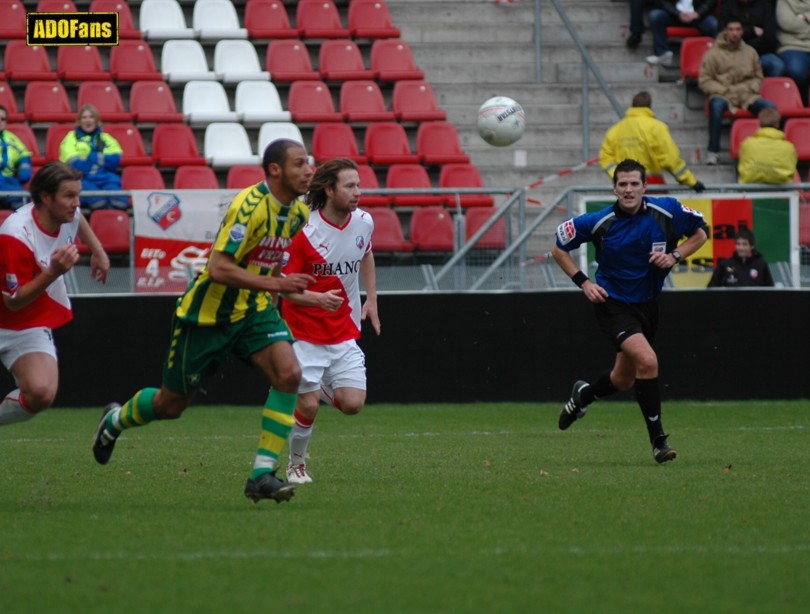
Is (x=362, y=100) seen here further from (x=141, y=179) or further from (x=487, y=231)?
(x=487, y=231)

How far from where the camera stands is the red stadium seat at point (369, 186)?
1554cm

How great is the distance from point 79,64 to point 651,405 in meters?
11.9

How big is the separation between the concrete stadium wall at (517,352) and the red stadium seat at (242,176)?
2.80 meters

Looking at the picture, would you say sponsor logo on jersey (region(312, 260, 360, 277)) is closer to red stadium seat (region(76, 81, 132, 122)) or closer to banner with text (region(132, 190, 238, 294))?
banner with text (region(132, 190, 238, 294))

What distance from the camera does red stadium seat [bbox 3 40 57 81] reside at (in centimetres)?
1897

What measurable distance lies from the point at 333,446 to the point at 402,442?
594 mm

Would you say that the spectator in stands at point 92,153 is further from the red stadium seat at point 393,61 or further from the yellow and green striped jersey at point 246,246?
the yellow and green striped jersey at point 246,246

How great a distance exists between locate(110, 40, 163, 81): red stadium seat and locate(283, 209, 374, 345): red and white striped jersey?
34.7ft

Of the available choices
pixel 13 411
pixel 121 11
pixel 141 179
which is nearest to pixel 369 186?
pixel 141 179

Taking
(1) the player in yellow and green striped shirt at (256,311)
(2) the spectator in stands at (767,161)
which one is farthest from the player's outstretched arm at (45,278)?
(2) the spectator in stands at (767,161)

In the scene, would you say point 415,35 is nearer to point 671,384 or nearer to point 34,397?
point 671,384

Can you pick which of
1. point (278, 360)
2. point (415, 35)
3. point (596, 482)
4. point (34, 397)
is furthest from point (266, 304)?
point (415, 35)

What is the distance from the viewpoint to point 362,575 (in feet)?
18.8

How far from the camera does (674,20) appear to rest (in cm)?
2095
